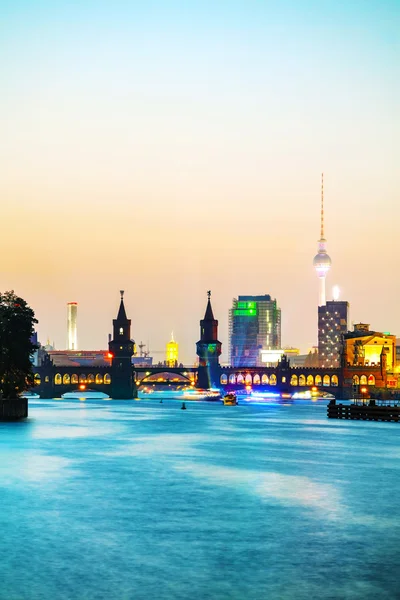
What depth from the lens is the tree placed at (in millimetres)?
126000

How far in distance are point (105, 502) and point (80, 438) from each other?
60.5m

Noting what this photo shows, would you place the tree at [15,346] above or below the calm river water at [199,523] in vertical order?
above

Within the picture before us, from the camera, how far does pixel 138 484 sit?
65375 millimetres

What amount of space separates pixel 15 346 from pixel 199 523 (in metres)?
82.3

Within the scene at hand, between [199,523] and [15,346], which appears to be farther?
[15,346]

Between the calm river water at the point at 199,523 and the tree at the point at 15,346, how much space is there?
96.7 ft

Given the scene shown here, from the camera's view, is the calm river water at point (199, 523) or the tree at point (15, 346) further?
the tree at point (15, 346)

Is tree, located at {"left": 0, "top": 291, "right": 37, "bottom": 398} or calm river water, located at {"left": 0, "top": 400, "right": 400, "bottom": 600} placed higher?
tree, located at {"left": 0, "top": 291, "right": 37, "bottom": 398}

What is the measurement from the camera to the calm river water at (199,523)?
34.7 meters

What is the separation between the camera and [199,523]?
48281 millimetres

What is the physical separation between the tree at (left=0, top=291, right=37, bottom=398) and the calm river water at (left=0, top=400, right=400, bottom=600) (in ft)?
96.7

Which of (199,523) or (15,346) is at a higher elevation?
(15,346)

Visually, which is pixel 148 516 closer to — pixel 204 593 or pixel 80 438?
pixel 204 593

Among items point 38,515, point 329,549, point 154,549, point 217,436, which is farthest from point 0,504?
point 217,436
